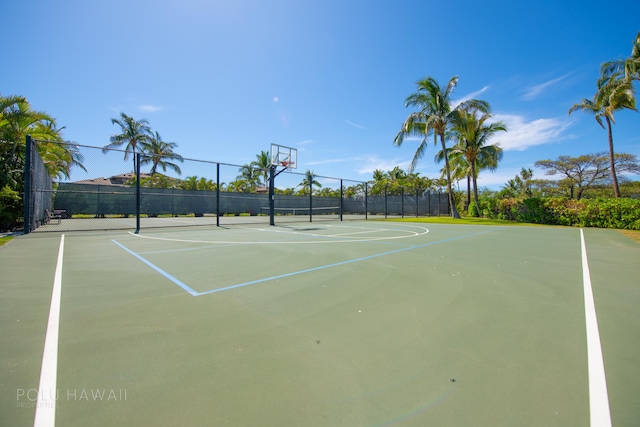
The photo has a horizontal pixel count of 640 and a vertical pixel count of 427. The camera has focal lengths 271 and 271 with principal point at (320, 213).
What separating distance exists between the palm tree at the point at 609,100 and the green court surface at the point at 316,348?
18.3 meters

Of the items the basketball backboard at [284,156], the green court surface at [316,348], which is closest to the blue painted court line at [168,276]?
the green court surface at [316,348]

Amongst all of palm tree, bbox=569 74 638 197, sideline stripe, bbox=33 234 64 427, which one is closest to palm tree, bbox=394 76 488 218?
palm tree, bbox=569 74 638 197

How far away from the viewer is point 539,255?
231 inches

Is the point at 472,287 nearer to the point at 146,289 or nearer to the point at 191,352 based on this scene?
the point at 191,352

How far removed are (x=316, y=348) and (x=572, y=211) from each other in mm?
19725

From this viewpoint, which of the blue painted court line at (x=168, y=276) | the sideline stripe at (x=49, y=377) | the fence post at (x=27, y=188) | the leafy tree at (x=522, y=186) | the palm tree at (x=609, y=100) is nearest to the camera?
the sideline stripe at (x=49, y=377)

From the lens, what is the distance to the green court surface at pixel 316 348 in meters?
1.40

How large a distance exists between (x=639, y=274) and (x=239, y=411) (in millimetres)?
6232

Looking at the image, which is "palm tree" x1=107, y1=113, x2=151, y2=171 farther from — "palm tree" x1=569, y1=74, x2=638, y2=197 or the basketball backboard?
"palm tree" x1=569, y1=74, x2=638, y2=197

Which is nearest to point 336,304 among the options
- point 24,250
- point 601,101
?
point 24,250

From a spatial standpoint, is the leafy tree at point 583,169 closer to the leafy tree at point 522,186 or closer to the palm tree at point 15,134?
the leafy tree at point 522,186

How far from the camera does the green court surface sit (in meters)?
1.40

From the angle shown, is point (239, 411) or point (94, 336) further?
point (94, 336)

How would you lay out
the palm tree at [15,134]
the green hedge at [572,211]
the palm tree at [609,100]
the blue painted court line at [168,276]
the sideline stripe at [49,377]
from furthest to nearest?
the palm tree at [609,100], the green hedge at [572,211], the palm tree at [15,134], the blue painted court line at [168,276], the sideline stripe at [49,377]
